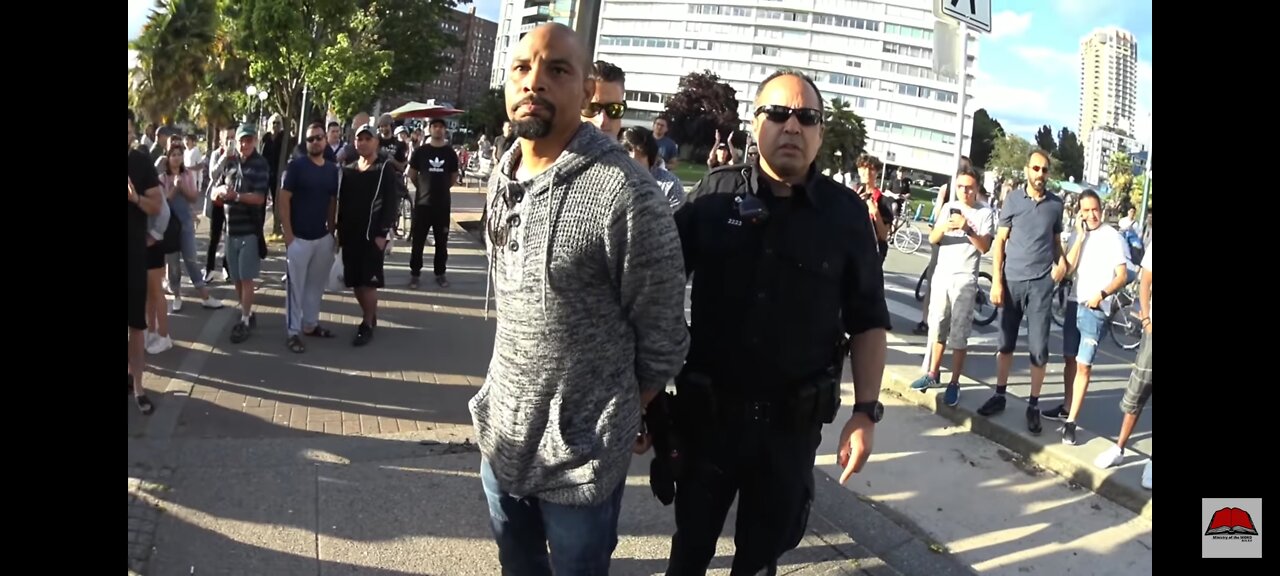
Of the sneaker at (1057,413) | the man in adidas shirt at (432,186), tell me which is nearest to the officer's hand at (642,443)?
the sneaker at (1057,413)

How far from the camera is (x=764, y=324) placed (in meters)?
2.56

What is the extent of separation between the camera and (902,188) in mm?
27359

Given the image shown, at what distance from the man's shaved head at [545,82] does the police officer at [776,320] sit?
689 millimetres

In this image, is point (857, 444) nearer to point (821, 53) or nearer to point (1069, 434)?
point (1069, 434)

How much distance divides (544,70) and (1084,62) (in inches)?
5427

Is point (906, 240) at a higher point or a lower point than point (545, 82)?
higher

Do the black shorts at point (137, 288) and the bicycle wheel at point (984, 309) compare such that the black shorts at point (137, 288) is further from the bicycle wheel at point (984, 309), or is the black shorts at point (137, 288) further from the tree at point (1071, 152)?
the tree at point (1071, 152)

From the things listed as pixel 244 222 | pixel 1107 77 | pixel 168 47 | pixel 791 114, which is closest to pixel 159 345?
pixel 244 222

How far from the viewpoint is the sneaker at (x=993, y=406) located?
5.95 m

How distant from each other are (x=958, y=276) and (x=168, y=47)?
121ft
